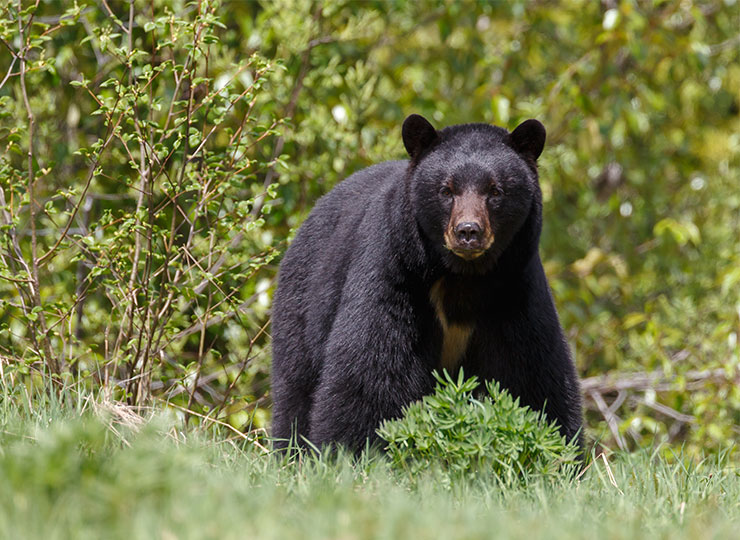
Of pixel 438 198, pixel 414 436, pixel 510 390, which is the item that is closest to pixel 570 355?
pixel 510 390

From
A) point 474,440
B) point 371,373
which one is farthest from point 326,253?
point 474,440

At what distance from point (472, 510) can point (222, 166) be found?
9.62ft

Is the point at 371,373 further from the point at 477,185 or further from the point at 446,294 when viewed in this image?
the point at 477,185

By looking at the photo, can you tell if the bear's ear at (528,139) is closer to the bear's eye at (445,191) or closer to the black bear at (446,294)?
the black bear at (446,294)

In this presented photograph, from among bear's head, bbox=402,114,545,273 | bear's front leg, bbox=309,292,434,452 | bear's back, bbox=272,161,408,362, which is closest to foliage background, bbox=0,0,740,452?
bear's back, bbox=272,161,408,362

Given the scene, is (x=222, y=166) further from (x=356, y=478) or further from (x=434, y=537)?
(x=434, y=537)

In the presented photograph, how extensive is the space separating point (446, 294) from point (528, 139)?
828 mm

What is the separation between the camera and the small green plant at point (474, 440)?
12.2 ft

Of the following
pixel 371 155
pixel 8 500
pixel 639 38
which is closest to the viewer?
pixel 8 500

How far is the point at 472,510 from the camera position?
2.86m

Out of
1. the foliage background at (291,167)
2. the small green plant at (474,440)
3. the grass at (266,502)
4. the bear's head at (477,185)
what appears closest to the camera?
the grass at (266,502)

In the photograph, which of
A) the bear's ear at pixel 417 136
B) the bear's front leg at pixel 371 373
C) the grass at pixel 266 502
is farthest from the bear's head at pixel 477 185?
the grass at pixel 266 502

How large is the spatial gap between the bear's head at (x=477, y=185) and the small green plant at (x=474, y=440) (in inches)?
37.4

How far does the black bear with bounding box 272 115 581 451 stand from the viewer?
4664 millimetres
